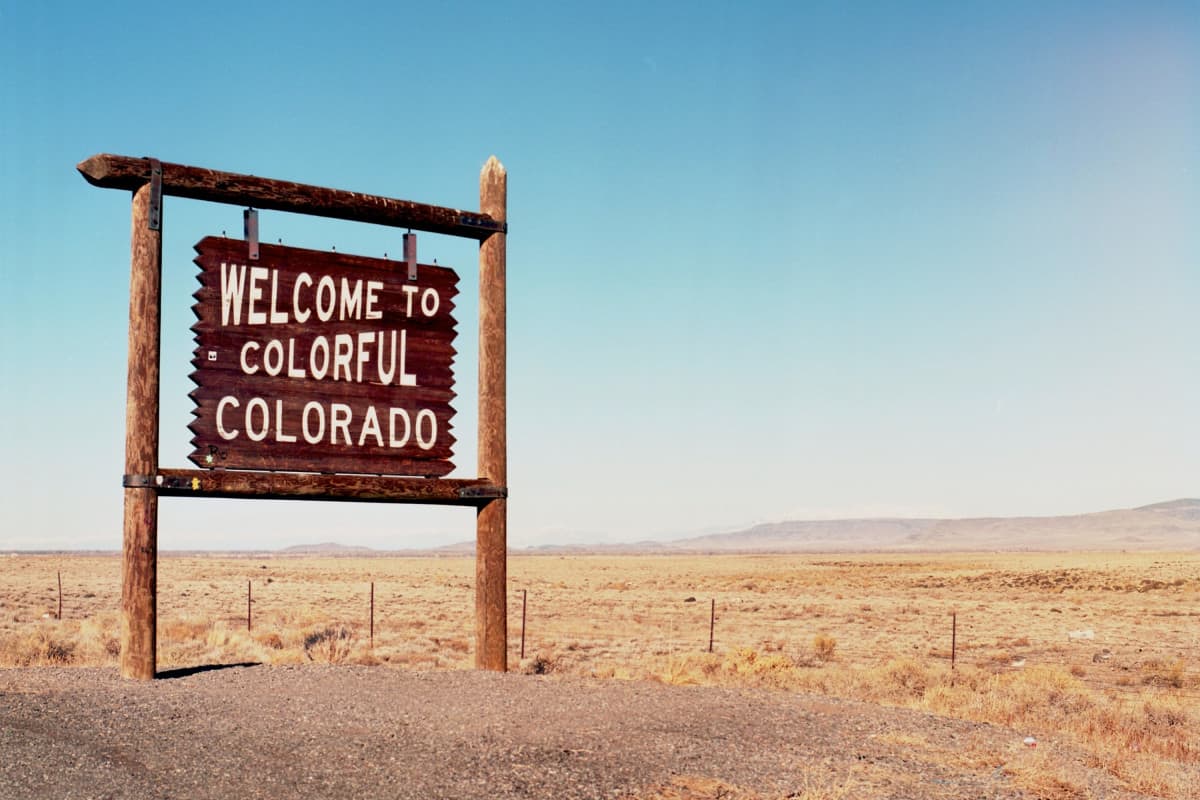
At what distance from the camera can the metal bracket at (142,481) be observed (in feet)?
36.1

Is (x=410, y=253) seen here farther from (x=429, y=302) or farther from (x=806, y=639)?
(x=806, y=639)

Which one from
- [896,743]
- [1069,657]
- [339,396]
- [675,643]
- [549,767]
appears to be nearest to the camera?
[549,767]

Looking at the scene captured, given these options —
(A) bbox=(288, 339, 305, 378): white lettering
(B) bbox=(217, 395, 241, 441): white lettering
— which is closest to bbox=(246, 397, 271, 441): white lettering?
(B) bbox=(217, 395, 241, 441): white lettering

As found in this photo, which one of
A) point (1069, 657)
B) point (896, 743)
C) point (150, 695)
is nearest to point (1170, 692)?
point (1069, 657)

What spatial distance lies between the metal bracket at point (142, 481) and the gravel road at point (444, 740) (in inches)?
77.3

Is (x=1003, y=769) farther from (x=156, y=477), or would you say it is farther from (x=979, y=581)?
(x=979, y=581)

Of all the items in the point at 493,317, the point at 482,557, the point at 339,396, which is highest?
the point at 493,317

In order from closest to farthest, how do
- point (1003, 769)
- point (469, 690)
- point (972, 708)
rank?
point (1003, 769) → point (469, 690) → point (972, 708)

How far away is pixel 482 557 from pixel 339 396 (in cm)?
254

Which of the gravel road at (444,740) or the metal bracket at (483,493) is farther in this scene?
the metal bracket at (483,493)

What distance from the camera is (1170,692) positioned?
20969 millimetres

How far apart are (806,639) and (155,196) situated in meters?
23.3

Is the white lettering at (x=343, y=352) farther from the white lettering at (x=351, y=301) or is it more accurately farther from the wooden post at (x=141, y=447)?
the wooden post at (x=141, y=447)

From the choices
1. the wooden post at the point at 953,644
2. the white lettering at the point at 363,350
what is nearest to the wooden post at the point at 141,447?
the white lettering at the point at 363,350
